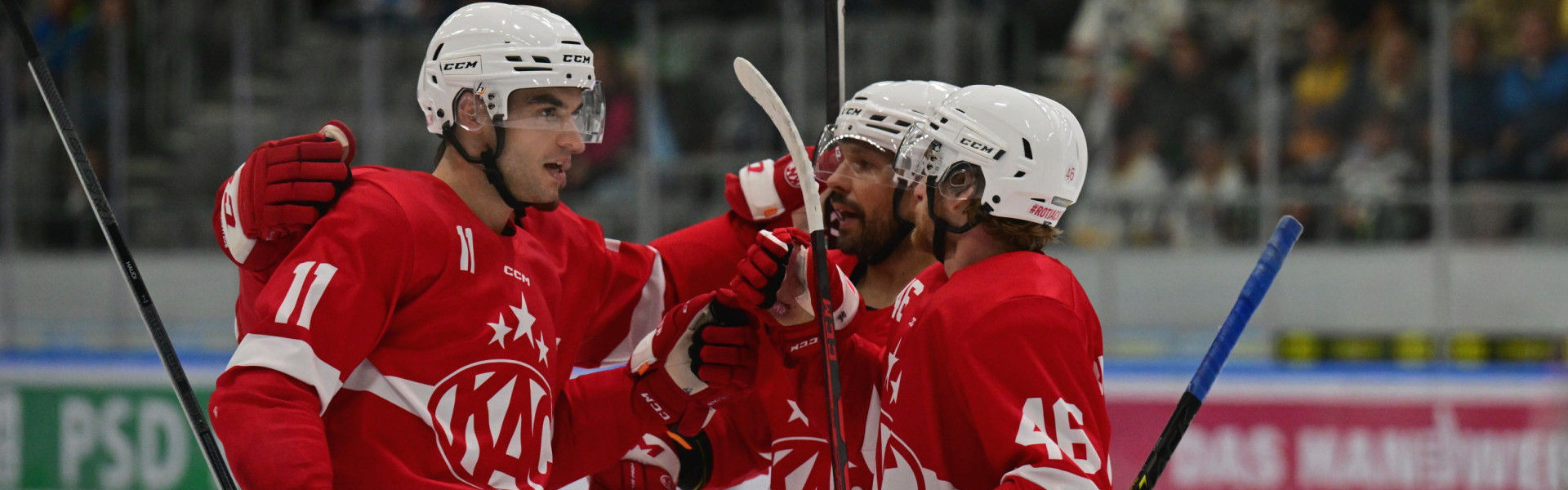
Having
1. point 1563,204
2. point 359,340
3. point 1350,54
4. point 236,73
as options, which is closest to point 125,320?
point 236,73

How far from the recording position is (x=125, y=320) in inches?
243

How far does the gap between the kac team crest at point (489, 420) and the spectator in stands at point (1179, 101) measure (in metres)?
4.17

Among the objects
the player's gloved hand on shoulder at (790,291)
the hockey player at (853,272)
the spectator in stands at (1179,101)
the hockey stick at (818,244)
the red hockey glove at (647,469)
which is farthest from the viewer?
the spectator in stands at (1179,101)

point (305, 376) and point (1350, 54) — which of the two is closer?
point (305, 376)

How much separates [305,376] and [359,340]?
10 cm

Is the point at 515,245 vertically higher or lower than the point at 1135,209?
higher

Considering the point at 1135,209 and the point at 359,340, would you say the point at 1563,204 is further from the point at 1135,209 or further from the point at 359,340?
→ the point at 359,340

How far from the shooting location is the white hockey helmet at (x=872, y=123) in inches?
103

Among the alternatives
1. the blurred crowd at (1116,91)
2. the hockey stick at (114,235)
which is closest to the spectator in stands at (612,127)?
the blurred crowd at (1116,91)

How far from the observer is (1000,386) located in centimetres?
200

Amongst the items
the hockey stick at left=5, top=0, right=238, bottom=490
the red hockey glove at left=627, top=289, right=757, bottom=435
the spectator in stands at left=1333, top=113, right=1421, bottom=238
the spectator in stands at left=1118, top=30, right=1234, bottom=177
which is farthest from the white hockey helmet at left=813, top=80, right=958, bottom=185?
the spectator in stands at left=1118, top=30, right=1234, bottom=177

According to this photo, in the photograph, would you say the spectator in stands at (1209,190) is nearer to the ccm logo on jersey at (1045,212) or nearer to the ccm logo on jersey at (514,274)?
the ccm logo on jersey at (1045,212)

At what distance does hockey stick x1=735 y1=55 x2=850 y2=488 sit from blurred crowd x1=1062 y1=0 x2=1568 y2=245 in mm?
3780

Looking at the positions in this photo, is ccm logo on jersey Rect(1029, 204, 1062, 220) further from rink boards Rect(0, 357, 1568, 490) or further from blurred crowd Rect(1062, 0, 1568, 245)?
blurred crowd Rect(1062, 0, 1568, 245)
